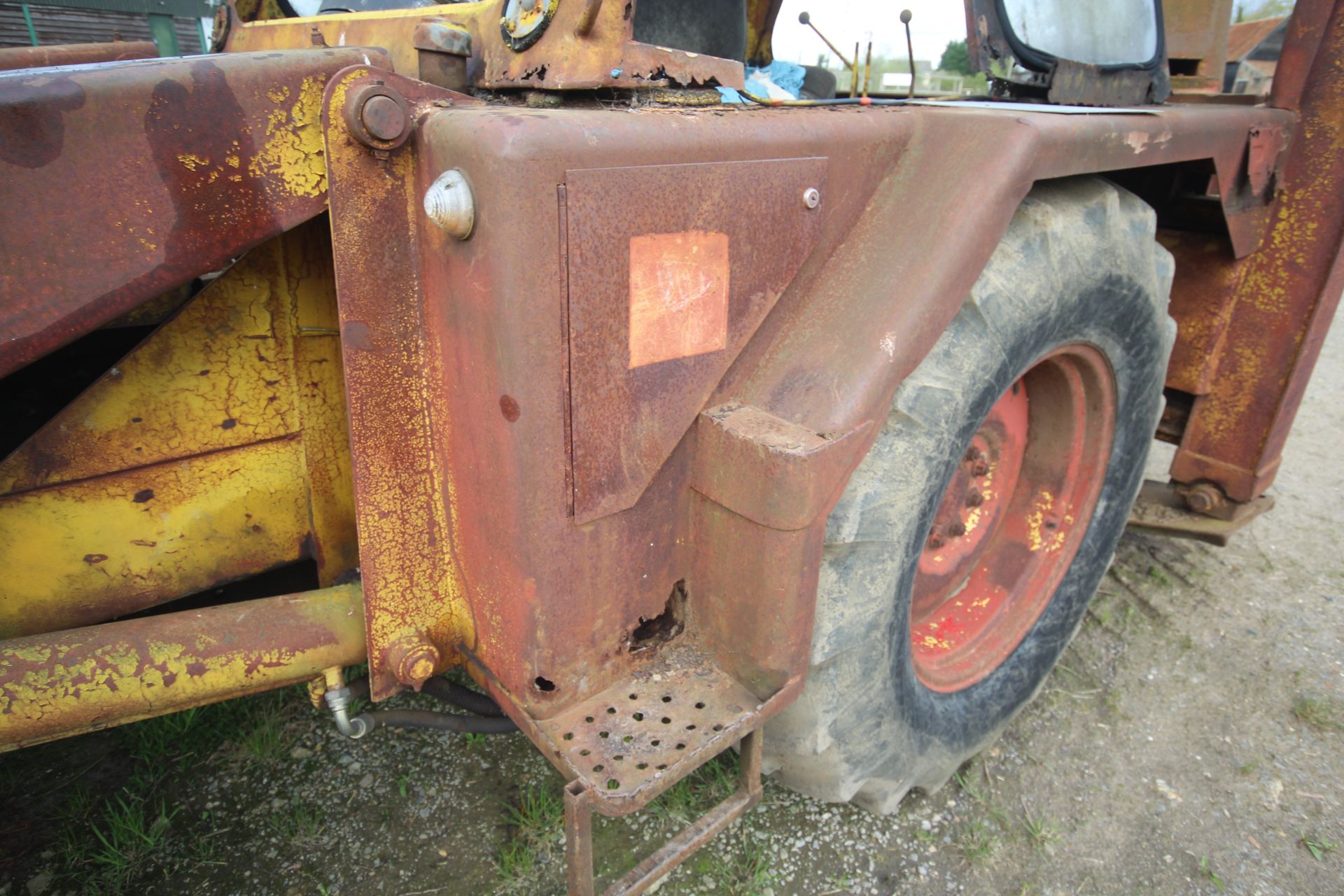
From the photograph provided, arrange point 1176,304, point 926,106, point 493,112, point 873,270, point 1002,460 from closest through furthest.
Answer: point 493,112 < point 873,270 < point 926,106 < point 1002,460 < point 1176,304

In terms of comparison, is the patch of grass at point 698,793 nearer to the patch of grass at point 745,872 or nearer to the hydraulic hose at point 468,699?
the patch of grass at point 745,872

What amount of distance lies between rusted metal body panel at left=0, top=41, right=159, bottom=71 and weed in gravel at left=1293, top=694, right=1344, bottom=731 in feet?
10.3

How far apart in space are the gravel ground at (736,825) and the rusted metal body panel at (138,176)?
1211 millimetres

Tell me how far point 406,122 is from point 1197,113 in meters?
1.67

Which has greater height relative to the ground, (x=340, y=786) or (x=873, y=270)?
(x=873, y=270)

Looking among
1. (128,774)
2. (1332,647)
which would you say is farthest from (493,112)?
(1332,647)

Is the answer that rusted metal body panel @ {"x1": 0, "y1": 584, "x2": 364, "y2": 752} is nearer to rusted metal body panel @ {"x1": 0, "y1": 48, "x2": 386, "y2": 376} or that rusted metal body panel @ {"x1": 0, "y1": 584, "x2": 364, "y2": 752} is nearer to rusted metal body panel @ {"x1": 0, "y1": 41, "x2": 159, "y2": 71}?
rusted metal body panel @ {"x1": 0, "y1": 48, "x2": 386, "y2": 376}

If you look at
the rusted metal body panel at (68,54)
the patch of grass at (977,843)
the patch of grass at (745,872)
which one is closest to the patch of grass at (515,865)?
the patch of grass at (745,872)

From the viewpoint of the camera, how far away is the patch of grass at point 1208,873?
5.83 ft

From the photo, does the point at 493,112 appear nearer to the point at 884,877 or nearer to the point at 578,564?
the point at 578,564

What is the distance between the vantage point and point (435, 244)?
1146 mm

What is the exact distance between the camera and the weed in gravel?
2.20 m

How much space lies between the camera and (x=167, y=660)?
1.23 meters

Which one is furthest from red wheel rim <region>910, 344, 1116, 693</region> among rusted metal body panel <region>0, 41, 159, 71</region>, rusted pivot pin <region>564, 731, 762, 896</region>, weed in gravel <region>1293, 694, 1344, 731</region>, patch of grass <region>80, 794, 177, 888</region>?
rusted metal body panel <region>0, 41, 159, 71</region>
